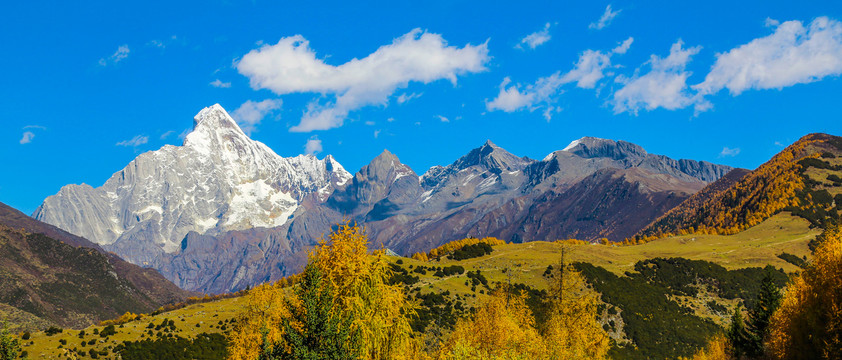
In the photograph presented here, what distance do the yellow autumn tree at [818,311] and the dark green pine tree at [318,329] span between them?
30.0 m

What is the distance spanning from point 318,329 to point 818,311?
107 feet

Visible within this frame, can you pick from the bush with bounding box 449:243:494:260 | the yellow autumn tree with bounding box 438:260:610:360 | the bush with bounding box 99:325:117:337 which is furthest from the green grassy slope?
the yellow autumn tree with bounding box 438:260:610:360

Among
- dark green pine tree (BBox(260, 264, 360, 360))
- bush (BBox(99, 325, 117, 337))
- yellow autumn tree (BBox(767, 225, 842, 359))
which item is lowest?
yellow autumn tree (BBox(767, 225, 842, 359))

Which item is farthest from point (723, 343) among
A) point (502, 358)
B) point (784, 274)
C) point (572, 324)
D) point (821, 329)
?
point (784, 274)

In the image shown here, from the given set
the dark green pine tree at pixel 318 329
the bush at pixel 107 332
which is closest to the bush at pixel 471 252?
the bush at pixel 107 332

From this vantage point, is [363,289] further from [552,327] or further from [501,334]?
[552,327]

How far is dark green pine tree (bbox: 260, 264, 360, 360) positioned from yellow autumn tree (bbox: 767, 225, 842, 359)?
1181 inches

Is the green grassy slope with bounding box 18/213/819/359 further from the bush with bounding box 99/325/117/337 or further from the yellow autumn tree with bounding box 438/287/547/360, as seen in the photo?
the yellow autumn tree with bounding box 438/287/547/360

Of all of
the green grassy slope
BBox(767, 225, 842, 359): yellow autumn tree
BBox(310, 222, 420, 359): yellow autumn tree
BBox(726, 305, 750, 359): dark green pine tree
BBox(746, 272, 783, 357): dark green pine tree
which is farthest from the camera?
the green grassy slope

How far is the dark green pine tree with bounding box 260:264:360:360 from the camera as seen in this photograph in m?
27.9

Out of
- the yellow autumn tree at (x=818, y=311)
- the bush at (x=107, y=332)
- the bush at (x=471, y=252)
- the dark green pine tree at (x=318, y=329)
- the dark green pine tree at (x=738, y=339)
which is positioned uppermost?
the bush at (x=471, y=252)

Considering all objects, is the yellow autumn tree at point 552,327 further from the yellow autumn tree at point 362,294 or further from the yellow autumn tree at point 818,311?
the yellow autumn tree at point 818,311

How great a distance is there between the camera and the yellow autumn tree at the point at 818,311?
105ft

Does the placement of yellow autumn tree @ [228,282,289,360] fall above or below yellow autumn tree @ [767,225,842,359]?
above
